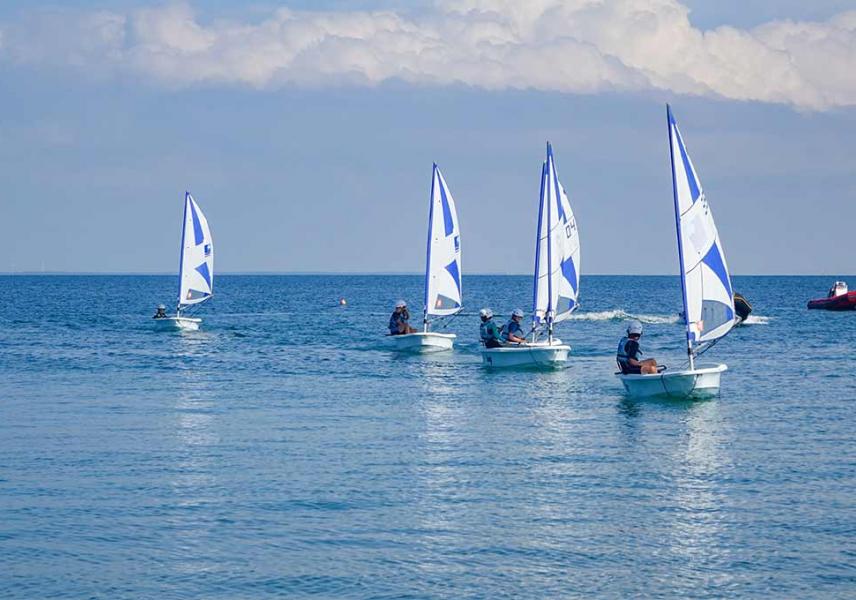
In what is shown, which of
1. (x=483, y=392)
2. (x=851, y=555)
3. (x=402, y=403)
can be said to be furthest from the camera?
(x=483, y=392)

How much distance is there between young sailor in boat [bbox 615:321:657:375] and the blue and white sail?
10988mm

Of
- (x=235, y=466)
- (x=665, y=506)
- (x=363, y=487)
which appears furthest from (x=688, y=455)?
(x=235, y=466)

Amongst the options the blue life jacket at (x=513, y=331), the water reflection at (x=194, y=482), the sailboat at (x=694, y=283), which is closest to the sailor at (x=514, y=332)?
the blue life jacket at (x=513, y=331)

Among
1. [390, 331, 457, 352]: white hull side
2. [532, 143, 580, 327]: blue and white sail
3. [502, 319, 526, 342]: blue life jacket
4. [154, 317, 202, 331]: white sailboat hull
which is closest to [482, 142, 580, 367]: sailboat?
[532, 143, 580, 327]: blue and white sail

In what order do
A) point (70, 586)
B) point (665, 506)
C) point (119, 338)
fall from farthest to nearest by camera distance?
point (119, 338), point (665, 506), point (70, 586)

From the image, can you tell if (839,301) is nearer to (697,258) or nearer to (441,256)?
(441,256)

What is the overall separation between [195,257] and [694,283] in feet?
132

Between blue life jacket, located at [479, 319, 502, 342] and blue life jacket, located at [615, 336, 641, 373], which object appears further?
blue life jacket, located at [479, 319, 502, 342]

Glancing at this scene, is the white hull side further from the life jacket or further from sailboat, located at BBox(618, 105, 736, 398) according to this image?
sailboat, located at BBox(618, 105, 736, 398)

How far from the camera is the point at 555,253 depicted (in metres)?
46.3

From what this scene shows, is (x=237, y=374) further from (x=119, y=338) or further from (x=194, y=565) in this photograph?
(x=194, y=565)

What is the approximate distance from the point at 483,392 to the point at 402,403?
358 centimetres

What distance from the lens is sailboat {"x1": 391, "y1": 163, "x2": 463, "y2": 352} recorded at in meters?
52.1

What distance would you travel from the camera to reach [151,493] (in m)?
21.9
